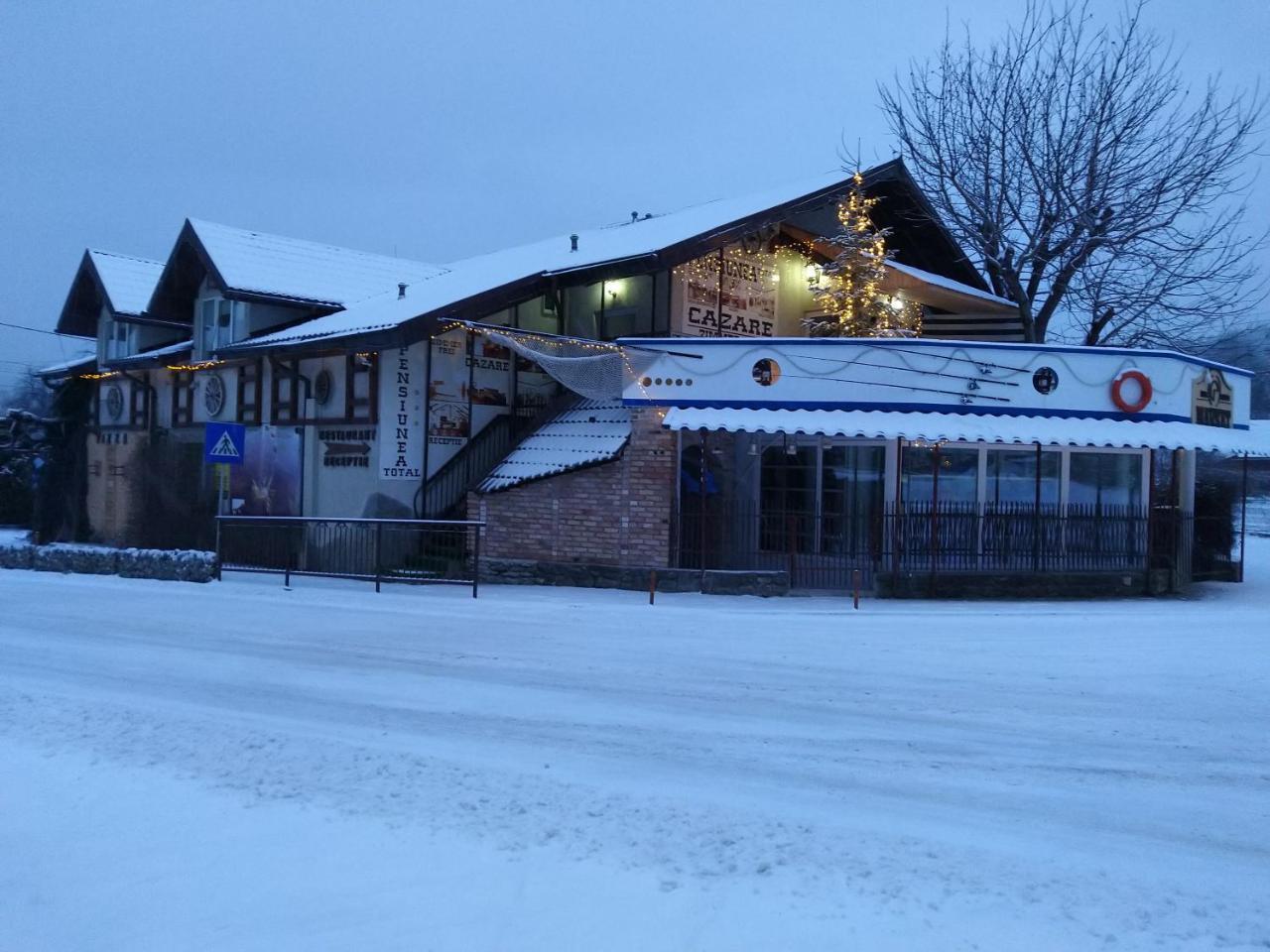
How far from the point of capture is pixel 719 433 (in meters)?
17.8

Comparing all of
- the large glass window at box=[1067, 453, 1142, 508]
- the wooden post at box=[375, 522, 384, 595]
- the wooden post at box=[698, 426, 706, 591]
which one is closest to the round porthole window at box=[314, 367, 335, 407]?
the wooden post at box=[375, 522, 384, 595]

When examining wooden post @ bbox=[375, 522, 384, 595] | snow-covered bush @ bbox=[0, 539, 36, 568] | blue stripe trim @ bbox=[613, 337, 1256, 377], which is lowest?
snow-covered bush @ bbox=[0, 539, 36, 568]

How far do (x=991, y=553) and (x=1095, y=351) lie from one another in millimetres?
3779

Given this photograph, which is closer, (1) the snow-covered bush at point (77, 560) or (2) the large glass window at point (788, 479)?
(2) the large glass window at point (788, 479)

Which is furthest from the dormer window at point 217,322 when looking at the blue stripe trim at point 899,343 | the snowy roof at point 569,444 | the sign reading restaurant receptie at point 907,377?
the sign reading restaurant receptie at point 907,377

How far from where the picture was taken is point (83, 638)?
11.2 meters

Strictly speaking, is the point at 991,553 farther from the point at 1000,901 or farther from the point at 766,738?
the point at 1000,901

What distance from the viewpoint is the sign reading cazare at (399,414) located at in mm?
19609

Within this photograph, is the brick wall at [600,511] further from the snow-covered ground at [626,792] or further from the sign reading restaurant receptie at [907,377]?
the snow-covered ground at [626,792]

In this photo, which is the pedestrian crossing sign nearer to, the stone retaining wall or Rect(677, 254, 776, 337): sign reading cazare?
the stone retaining wall

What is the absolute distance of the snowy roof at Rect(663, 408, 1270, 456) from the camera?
15812 mm

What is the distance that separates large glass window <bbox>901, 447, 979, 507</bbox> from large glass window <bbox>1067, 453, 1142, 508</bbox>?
1698mm

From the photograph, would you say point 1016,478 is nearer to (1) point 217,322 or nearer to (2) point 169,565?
(2) point 169,565

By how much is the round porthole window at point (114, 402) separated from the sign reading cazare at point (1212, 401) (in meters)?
24.6
